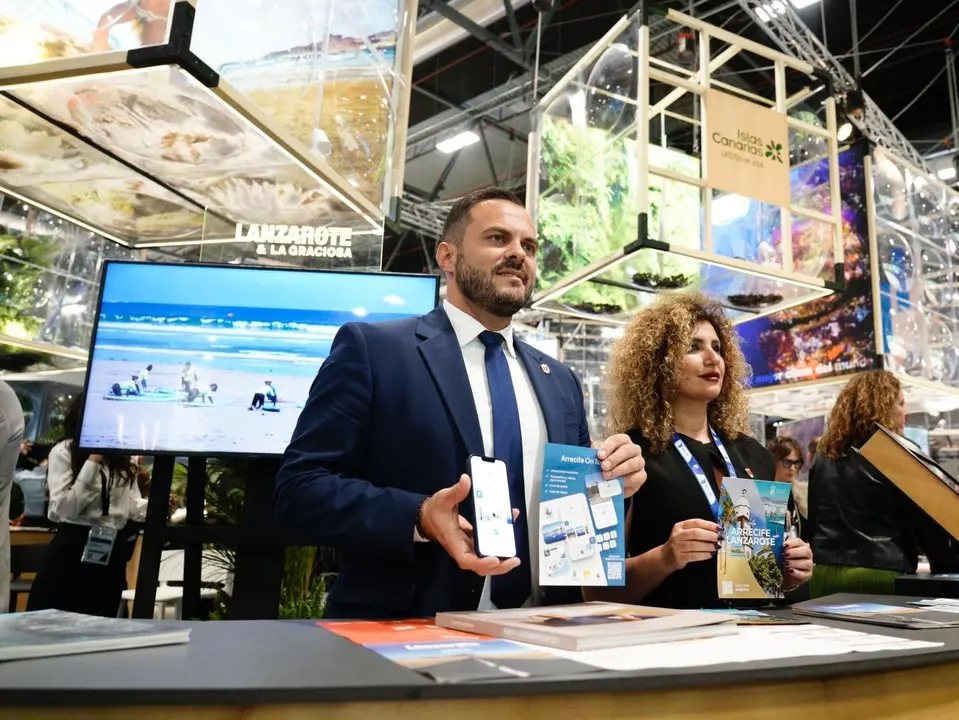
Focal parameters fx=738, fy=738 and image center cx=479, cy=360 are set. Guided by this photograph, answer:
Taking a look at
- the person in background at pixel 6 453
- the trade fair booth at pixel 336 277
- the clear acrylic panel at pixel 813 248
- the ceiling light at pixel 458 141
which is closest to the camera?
the trade fair booth at pixel 336 277

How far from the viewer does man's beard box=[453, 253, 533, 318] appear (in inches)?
69.9

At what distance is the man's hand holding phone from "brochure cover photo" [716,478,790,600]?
54 cm

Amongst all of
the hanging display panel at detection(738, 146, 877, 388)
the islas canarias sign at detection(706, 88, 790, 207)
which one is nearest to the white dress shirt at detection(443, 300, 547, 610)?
the islas canarias sign at detection(706, 88, 790, 207)

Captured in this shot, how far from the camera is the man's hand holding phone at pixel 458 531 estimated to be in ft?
3.69

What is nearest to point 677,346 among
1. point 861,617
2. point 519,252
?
point 519,252

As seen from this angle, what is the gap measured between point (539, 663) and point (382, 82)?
8.99 ft

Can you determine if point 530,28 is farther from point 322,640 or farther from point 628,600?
point 322,640

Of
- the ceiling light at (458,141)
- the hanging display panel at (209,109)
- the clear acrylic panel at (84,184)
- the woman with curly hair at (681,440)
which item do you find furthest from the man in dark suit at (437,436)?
the ceiling light at (458,141)

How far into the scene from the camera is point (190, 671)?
0.72 metres

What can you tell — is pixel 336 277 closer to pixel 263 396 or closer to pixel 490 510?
pixel 263 396

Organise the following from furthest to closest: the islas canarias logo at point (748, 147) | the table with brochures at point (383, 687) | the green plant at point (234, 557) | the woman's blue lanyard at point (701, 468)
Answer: the islas canarias logo at point (748, 147) → the green plant at point (234, 557) → the woman's blue lanyard at point (701, 468) → the table with brochures at point (383, 687)

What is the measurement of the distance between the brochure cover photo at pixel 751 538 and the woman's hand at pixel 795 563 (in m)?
0.09

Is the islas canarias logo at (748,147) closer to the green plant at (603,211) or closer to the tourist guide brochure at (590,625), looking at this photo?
the green plant at (603,211)

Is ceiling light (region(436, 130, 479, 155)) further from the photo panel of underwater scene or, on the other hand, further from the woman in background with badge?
the photo panel of underwater scene
